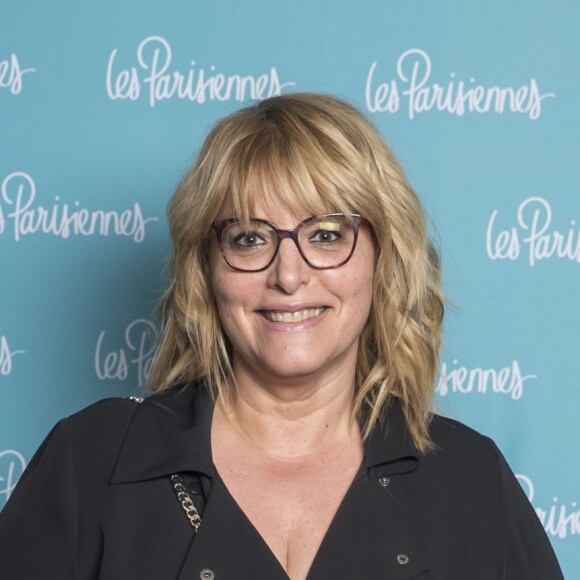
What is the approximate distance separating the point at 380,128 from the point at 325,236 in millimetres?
659

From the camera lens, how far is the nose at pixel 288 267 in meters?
1.41

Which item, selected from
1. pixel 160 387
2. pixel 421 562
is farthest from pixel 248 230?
pixel 421 562

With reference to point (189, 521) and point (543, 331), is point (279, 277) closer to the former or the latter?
point (189, 521)

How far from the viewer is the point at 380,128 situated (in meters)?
2.05

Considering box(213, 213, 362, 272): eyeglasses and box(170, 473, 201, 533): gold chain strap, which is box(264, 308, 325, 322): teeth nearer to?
box(213, 213, 362, 272): eyeglasses

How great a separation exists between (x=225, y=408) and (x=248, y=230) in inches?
10.9

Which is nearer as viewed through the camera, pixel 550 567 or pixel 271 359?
pixel 271 359

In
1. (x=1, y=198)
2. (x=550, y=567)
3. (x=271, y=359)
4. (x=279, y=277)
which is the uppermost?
(x=1, y=198)

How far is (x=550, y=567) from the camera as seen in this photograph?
61.6 inches

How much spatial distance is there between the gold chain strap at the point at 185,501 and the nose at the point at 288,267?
29 centimetres

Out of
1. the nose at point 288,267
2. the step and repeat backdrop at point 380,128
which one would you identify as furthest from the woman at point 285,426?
the step and repeat backdrop at point 380,128

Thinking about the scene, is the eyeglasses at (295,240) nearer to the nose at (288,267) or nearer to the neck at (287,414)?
the nose at (288,267)

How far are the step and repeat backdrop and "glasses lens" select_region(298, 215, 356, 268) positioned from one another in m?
0.62

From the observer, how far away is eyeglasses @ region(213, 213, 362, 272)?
4.66 ft
